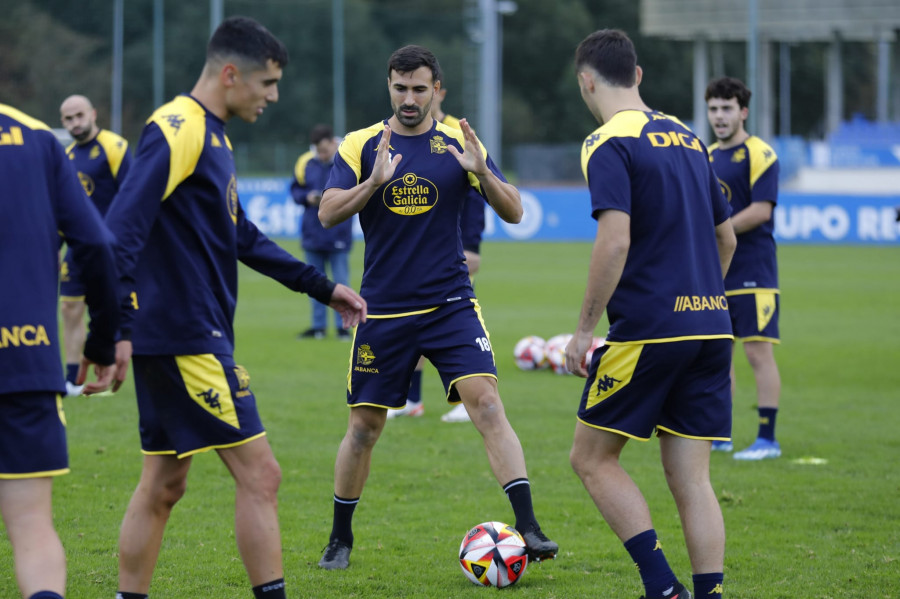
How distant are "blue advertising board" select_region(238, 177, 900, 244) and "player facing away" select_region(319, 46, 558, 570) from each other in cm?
2059

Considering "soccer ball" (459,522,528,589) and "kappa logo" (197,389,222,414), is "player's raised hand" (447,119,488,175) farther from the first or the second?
"kappa logo" (197,389,222,414)

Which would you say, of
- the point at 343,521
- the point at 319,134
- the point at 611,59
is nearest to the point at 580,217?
the point at 319,134

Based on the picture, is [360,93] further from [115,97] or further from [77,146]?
[77,146]

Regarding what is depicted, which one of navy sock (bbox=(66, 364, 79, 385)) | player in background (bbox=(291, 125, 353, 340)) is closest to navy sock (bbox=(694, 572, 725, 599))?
navy sock (bbox=(66, 364, 79, 385))

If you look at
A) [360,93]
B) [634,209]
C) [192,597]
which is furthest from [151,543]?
[360,93]

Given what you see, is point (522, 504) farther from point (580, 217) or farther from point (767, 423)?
point (580, 217)

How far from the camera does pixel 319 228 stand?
1411 cm

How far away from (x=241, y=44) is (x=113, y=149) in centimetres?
571

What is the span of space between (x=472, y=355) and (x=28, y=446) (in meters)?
2.50

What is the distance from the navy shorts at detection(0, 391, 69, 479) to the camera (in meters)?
3.43

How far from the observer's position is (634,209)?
453cm

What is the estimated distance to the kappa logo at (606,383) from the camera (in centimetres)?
457

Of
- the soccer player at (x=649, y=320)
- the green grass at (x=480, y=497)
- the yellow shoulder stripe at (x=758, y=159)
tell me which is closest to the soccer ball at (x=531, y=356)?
the green grass at (x=480, y=497)

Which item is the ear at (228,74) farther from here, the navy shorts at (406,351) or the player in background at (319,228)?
the player in background at (319,228)
